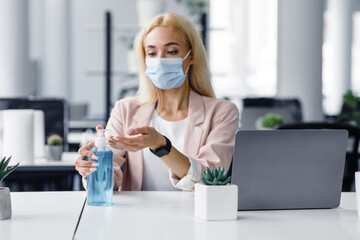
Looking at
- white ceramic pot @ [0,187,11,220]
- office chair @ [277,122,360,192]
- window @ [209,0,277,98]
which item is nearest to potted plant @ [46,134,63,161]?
office chair @ [277,122,360,192]

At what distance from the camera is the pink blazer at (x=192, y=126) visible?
6.47 ft

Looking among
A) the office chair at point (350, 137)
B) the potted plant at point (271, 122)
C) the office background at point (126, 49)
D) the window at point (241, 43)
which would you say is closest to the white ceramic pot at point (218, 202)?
the office chair at point (350, 137)

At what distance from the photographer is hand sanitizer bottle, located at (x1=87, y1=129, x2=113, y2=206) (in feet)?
4.69

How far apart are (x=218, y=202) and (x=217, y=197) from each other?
0.04 feet

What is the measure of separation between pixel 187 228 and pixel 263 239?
182mm

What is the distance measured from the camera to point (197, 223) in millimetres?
Answer: 1267

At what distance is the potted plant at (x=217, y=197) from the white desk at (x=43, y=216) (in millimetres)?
313

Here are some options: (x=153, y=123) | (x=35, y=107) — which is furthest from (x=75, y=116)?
(x=153, y=123)

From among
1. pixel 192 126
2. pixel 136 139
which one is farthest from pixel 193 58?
pixel 136 139

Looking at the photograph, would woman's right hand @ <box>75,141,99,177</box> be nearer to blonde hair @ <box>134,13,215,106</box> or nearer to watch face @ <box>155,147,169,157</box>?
watch face @ <box>155,147,169,157</box>

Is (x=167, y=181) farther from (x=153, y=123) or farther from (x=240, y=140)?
(x=240, y=140)

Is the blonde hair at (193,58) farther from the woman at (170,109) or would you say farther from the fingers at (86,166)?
the fingers at (86,166)

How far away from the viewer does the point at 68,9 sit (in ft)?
34.0

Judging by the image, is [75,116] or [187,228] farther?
[75,116]
